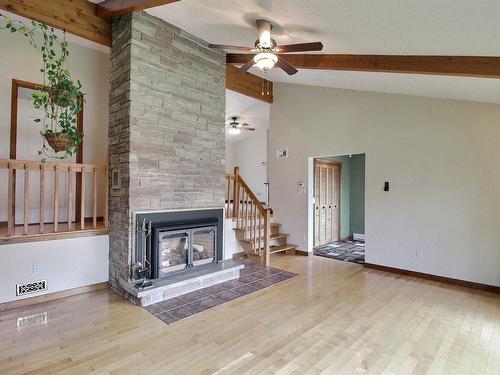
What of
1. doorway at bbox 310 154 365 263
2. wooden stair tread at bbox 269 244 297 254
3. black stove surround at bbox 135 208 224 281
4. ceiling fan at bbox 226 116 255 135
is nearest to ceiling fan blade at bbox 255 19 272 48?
black stove surround at bbox 135 208 224 281

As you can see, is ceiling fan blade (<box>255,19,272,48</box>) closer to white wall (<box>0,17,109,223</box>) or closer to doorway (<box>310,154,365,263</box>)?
white wall (<box>0,17,109,223</box>)

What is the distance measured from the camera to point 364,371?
231cm

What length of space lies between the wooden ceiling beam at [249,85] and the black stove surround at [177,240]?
2418 mm

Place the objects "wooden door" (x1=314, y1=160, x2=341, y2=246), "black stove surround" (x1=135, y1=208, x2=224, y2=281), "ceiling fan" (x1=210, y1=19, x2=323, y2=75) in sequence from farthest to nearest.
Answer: "wooden door" (x1=314, y1=160, x2=341, y2=246), "black stove surround" (x1=135, y1=208, x2=224, y2=281), "ceiling fan" (x1=210, y1=19, x2=323, y2=75)

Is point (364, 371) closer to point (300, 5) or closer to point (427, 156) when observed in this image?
point (300, 5)

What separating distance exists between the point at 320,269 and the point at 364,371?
2822mm

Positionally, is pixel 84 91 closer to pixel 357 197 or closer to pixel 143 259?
pixel 143 259

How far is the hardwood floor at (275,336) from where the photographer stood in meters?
2.37

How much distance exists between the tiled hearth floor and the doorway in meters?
1.94

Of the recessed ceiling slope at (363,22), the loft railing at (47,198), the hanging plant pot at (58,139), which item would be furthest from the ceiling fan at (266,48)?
the loft railing at (47,198)

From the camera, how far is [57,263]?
360cm

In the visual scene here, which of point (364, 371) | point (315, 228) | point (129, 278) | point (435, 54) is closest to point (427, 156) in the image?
point (435, 54)

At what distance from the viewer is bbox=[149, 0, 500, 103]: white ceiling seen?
228 centimetres

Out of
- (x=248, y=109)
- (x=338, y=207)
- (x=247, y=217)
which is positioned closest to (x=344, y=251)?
(x=338, y=207)
